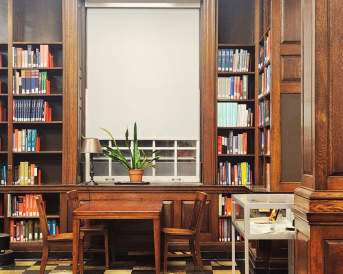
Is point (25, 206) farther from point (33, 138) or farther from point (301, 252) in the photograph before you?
point (301, 252)

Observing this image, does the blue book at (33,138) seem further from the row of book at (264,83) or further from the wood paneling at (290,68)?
the wood paneling at (290,68)

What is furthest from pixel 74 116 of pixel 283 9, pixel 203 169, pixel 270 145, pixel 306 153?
pixel 306 153

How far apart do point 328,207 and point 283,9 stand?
8.72ft

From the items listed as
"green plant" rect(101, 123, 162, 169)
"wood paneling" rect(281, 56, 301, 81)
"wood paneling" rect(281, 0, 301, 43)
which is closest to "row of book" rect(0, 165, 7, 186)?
"green plant" rect(101, 123, 162, 169)

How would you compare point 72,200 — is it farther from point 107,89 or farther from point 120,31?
point 120,31

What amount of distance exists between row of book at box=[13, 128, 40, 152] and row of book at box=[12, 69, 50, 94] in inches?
21.2

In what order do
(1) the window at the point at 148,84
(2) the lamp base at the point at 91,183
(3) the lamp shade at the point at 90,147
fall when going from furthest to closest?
(1) the window at the point at 148,84 → (2) the lamp base at the point at 91,183 → (3) the lamp shade at the point at 90,147

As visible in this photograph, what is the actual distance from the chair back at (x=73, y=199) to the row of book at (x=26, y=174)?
873 millimetres

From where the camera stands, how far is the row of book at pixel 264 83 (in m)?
4.85

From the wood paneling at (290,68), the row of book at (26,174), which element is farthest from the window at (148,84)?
the wood paneling at (290,68)

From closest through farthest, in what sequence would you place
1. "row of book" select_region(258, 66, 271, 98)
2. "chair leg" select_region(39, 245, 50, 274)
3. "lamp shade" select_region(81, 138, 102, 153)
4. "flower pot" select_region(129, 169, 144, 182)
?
"chair leg" select_region(39, 245, 50, 274), "row of book" select_region(258, 66, 271, 98), "lamp shade" select_region(81, 138, 102, 153), "flower pot" select_region(129, 169, 144, 182)

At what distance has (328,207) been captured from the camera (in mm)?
2568

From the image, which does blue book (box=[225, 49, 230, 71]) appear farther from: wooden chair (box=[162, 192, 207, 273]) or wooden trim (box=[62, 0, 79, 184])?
wooden trim (box=[62, 0, 79, 184])

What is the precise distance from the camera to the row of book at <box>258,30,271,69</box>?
15.9 ft
